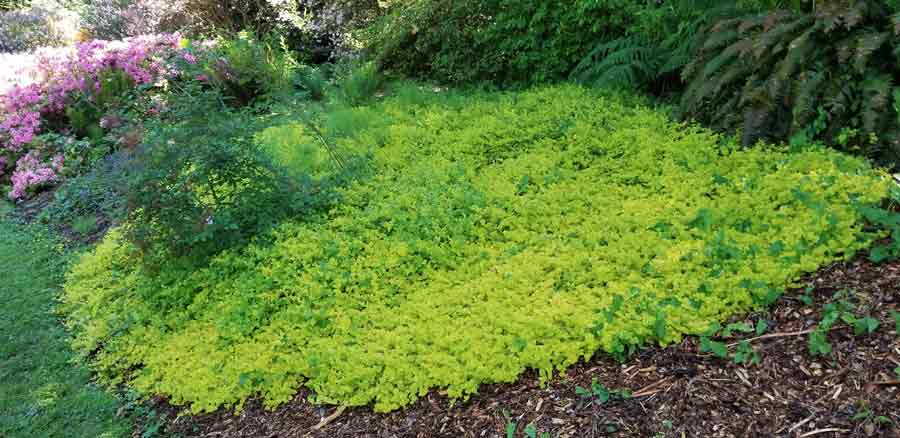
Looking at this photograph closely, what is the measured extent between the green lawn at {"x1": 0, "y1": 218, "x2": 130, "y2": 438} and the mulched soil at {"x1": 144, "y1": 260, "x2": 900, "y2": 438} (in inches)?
39.5

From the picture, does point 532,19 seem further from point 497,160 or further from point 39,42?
point 39,42

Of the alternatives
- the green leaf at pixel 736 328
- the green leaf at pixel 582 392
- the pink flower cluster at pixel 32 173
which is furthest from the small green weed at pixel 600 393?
the pink flower cluster at pixel 32 173

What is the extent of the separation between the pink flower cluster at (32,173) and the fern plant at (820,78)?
24.9 feet

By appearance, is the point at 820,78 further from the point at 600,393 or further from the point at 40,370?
the point at 40,370

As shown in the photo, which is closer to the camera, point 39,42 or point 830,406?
point 830,406

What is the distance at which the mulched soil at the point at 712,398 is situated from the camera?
2750mm

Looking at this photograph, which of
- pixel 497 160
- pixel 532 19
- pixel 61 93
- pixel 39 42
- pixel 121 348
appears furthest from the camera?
pixel 39 42

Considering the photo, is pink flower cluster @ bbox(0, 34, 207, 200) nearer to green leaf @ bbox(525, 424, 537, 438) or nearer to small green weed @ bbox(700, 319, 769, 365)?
green leaf @ bbox(525, 424, 537, 438)

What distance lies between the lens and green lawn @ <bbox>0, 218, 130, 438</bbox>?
3992 mm

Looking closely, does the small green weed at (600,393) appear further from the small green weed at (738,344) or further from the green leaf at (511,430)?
the small green weed at (738,344)

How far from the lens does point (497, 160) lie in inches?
229

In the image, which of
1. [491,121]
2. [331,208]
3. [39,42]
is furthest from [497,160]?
[39,42]

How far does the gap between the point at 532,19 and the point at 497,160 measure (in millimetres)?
2388

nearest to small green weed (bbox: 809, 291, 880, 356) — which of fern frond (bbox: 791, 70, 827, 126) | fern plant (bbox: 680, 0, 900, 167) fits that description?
fern plant (bbox: 680, 0, 900, 167)
